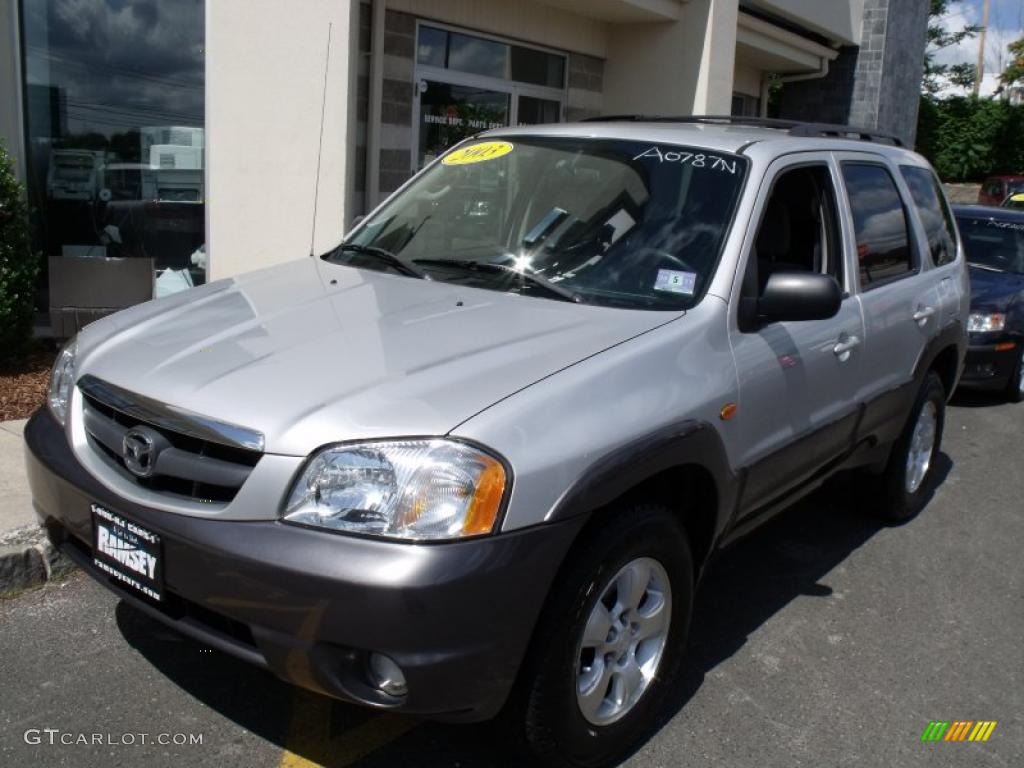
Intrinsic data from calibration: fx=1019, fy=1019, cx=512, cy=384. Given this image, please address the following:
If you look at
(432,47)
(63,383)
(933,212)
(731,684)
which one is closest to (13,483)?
(63,383)

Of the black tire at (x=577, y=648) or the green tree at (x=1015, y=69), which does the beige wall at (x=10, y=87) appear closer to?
the black tire at (x=577, y=648)

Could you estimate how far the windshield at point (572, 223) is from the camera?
3506 mm

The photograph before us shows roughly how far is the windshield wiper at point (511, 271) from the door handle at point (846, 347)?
123 cm

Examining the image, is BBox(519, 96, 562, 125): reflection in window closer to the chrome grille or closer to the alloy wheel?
the alloy wheel

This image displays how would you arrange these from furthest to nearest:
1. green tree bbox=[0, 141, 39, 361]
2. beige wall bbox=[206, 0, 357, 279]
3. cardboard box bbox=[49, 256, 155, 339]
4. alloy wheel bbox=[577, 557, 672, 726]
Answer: beige wall bbox=[206, 0, 357, 279], cardboard box bbox=[49, 256, 155, 339], green tree bbox=[0, 141, 39, 361], alloy wheel bbox=[577, 557, 672, 726]

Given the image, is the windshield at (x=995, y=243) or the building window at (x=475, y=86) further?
the windshield at (x=995, y=243)

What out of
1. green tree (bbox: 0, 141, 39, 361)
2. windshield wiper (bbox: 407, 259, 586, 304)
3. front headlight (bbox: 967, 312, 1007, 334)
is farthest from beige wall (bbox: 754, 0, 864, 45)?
windshield wiper (bbox: 407, 259, 586, 304)

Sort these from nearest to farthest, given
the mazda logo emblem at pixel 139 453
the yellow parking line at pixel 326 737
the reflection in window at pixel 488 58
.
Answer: the mazda logo emblem at pixel 139 453 < the yellow parking line at pixel 326 737 < the reflection in window at pixel 488 58

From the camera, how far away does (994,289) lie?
866 centimetres

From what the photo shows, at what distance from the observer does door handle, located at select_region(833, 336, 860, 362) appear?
4.04m

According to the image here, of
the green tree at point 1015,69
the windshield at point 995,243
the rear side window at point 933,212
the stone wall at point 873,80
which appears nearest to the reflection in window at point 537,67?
the windshield at point 995,243

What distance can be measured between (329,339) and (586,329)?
779 mm

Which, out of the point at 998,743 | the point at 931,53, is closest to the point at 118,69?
the point at 998,743

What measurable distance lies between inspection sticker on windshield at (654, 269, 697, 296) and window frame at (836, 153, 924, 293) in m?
1.19
